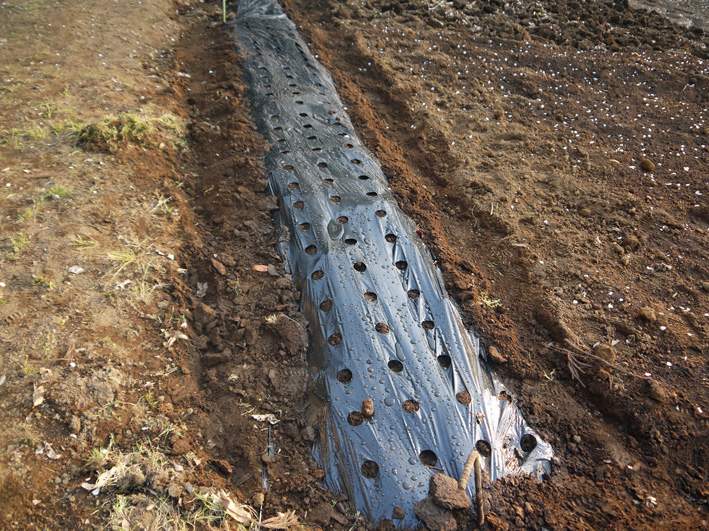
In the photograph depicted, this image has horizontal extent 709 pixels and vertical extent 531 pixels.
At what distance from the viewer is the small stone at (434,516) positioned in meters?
1.65

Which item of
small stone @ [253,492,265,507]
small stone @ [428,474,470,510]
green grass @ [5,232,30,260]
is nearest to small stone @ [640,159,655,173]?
small stone @ [428,474,470,510]

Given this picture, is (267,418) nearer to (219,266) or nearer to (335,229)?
(219,266)

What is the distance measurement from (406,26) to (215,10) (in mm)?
2593

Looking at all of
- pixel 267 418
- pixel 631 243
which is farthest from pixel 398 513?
pixel 631 243

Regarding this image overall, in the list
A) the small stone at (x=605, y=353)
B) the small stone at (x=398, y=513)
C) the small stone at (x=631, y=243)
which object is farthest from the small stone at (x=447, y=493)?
the small stone at (x=631, y=243)

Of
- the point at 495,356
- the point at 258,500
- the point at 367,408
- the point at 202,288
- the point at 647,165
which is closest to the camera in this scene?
the point at 258,500

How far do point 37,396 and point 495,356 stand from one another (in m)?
2.22

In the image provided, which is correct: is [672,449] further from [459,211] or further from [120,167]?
[120,167]

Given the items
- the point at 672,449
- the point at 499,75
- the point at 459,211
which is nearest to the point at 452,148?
the point at 459,211

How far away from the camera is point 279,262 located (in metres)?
2.64

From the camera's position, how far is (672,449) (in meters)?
1.96

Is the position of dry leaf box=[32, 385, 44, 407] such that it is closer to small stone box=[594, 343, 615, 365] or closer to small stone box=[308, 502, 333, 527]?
small stone box=[308, 502, 333, 527]

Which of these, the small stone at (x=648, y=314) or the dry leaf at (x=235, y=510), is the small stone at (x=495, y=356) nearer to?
the small stone at (x=648, y=314)

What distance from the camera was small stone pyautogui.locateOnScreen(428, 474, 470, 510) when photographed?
1.67m
